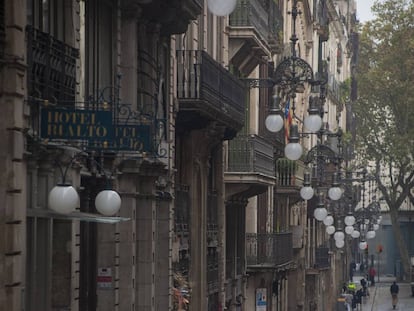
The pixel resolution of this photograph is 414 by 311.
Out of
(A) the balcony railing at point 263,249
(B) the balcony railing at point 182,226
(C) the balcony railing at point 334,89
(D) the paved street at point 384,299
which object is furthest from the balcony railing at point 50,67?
(C) the balcony railing at point 334,89

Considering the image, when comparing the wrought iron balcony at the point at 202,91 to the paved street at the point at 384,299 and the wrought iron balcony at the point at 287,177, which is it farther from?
the paved street at the point at 384,299

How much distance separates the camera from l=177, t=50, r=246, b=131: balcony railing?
94.0ft

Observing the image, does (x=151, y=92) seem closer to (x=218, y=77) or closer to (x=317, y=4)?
(x=218, y=77)

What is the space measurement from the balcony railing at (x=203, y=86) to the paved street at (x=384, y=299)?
42.0 meters

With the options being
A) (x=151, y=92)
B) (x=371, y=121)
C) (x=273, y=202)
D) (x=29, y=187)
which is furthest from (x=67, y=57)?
(x=371, y=121)

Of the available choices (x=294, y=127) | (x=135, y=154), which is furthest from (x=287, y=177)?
(x=135, y=154)

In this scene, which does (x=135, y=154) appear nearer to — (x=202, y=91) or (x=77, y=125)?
(x=77, y=125)

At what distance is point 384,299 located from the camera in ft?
273

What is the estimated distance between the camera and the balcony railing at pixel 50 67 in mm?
17234

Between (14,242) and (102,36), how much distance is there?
23.8 feet

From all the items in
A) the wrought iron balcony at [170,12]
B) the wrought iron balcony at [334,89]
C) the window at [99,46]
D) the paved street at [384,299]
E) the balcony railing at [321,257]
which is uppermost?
the wrought iron balcony at [334,89]

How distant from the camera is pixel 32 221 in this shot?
1742 centimetres

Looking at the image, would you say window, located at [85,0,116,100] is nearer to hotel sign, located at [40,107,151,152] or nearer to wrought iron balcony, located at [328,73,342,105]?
hotel sign, located at [40,107,151,152]

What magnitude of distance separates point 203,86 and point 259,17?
10.2m
